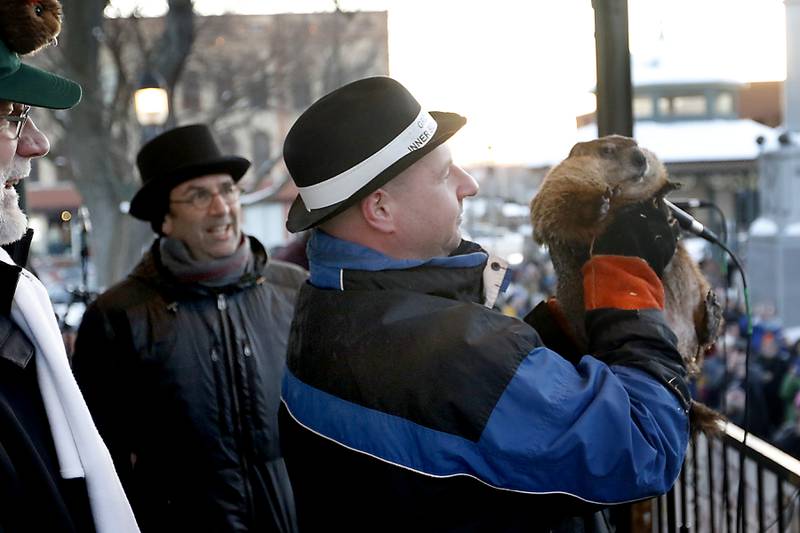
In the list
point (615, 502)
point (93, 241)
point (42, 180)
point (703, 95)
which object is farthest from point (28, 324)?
point (42, 180)

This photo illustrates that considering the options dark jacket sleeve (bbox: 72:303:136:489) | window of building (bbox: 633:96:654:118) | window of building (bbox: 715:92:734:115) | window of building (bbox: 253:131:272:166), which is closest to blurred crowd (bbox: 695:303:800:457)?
dark jacket sleeve (bbox: 72:303:136:489)

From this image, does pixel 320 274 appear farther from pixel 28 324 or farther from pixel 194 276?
pixel 194 276

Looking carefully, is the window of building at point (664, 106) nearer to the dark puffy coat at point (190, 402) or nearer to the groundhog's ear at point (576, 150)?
the dark puffy coat at point (190, 402)

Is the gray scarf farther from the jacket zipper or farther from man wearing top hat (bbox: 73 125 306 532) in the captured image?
the jacket zipper

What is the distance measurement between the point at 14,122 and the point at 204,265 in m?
1.82

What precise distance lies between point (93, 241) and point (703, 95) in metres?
18.6

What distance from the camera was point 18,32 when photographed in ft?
6.70

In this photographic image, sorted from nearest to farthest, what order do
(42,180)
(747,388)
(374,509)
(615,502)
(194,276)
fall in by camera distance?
(615,502) < (374,509) < (747,388) < (194,276) < (42,180)

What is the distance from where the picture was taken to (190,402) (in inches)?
144

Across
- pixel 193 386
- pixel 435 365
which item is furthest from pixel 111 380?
pixel 435 365

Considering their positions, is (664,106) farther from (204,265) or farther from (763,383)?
(204,265)

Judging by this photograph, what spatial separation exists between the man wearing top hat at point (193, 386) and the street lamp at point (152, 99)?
880 centimetres

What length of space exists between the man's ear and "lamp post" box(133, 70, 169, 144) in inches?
414

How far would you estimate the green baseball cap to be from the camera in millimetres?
2014
